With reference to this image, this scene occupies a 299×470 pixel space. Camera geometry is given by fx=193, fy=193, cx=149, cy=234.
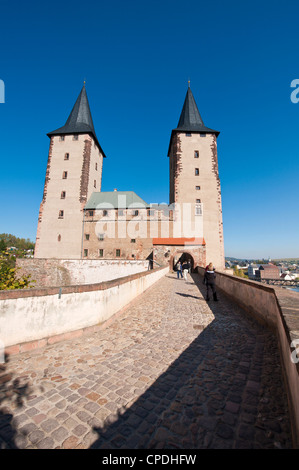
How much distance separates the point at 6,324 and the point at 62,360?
115cm

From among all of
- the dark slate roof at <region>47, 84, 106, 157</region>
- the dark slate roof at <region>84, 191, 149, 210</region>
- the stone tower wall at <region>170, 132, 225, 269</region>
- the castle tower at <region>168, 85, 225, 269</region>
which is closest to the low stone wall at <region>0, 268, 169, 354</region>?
the castle tower at <region>168, 85, 225, 269</region>

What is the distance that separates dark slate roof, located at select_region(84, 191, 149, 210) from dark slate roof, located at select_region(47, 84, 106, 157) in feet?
32.7

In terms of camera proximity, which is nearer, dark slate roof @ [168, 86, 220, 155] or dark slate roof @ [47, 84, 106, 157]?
dark slate roof @ [168, 86, 220, 155]

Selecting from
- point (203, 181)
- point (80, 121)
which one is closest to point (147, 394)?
point (203, 181)

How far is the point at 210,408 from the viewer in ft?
7.40

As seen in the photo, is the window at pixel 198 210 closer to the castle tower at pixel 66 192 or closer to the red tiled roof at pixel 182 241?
the red tiled roof at pixel 182 241

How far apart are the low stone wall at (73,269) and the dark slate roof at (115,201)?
Result: 10.1 metres

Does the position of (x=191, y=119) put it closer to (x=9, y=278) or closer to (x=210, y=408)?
(x=9, y=278)

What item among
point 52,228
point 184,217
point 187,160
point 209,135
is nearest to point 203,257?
point 184,217

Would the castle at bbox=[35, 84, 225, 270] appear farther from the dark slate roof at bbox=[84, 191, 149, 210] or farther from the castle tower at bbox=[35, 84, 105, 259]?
the dark slate roof at bbox=[84, 191, 149, 210]

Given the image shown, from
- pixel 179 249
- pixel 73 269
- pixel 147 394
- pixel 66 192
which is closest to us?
pixel 147 394

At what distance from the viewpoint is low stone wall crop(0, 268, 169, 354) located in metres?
3.39

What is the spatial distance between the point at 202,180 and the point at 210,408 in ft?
98.6

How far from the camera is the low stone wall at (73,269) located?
25047mm
